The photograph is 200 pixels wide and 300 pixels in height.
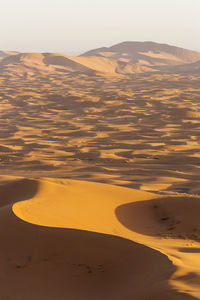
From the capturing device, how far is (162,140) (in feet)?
34.1

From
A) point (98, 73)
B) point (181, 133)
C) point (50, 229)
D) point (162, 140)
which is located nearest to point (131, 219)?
point (50, 229)

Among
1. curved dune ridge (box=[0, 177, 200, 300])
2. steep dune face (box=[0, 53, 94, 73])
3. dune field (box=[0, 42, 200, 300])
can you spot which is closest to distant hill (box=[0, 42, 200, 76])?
steep dune face (box=[0, 53, 94, 73])

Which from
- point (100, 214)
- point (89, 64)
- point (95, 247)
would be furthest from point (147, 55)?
point (95, 247)

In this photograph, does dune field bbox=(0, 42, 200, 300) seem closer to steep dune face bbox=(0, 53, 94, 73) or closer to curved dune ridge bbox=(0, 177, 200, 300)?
curved dune ridge bbox=(0, 177, 200, 300)

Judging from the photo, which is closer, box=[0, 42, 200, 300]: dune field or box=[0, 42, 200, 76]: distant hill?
box=[0, 42, 200, 300]: dune field

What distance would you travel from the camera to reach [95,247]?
3.33m

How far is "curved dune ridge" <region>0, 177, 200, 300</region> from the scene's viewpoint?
109 inches

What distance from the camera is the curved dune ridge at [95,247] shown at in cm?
276

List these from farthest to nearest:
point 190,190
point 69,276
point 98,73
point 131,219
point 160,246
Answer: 1. point 98,73
2. point 190,190
3. point 131,219
4. point 160,246
5. point 69,276

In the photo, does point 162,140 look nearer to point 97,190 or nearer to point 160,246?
point 97,190

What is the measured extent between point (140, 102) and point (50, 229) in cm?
1616

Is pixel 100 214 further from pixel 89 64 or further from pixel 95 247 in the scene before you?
pixel 89 64

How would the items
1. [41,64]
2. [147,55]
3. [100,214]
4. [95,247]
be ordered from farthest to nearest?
1. [147,55]
2. [41,64]
3. [100,214]
4. [95,247]

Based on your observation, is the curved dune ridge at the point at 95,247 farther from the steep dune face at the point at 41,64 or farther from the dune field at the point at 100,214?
the steep dune face at the point at 41,64
